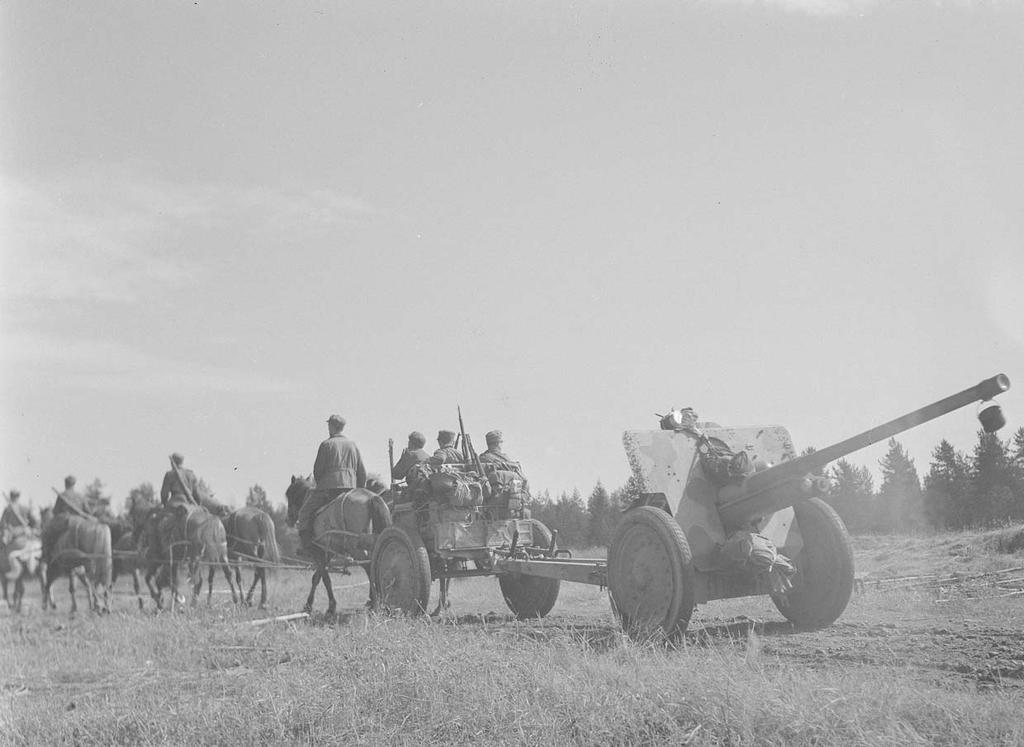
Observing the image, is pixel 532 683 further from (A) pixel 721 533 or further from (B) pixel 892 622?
(B) pixel 892 622

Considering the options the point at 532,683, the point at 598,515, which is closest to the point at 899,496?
the point at 598,515

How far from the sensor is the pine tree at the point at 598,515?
112 ft

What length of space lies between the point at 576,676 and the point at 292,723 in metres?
1.68

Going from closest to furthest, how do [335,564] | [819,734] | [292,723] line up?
1. [819,734]
2. [292,723]
3. [335,564]

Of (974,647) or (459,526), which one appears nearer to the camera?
(974,647)

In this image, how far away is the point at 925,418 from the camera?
6.97 meters

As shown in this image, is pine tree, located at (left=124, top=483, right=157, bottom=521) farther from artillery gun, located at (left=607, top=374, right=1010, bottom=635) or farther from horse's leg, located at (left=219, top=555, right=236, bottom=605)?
artillery gun, located at (left=607, top=374, right=1010, bottom=635)

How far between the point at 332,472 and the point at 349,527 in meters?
0.90

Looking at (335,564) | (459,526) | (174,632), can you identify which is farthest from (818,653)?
(335,564)

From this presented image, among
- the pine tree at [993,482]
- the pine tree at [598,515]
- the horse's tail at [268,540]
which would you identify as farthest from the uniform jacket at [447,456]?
the pine tree at [598,515]

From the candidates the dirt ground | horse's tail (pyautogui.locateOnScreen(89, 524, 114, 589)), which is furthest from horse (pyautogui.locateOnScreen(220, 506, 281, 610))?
horse's tail (pyautogui.locateOnScreen(89, 524, 114, 589))

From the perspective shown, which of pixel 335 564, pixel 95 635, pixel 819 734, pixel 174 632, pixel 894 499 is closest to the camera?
pixel 819 734

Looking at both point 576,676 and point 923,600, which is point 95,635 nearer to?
point 576,676

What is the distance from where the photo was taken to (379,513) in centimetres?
1238
